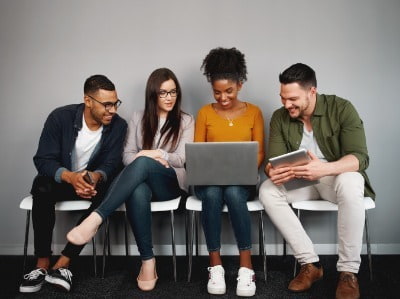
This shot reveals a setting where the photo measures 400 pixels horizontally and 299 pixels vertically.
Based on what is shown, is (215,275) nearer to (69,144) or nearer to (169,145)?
(169,145)

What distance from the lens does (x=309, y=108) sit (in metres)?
2.50

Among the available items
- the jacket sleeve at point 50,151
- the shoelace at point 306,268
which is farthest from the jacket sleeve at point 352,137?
the jacket sleeve at point 50,151

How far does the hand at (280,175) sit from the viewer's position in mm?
2268

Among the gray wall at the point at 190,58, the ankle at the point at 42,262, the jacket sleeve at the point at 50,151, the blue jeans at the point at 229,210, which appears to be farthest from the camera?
the gray wall at the point at 190,58

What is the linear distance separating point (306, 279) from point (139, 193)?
94 centimetres

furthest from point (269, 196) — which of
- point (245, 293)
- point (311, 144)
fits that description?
point (245, 293)

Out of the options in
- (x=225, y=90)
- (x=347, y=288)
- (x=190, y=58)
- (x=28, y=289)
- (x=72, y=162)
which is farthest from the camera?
(x=190, y=58)

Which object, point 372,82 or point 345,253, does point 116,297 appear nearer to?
point 345,253

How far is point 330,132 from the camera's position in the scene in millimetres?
2473

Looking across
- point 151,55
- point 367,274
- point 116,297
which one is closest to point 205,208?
point 116,297

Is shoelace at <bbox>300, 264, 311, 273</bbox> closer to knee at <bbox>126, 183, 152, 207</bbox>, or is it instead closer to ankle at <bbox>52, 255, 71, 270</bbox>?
knee at <bbox>126, 183, 152, 207</bbox>

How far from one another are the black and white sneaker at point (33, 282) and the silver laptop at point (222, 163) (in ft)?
3.03

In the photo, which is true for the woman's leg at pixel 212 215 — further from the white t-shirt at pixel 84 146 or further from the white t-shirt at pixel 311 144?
the white t-shirt at pixel 84 146

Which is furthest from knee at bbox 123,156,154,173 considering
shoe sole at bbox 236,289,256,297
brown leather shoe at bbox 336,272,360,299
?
brown leather shoe at bbox 336,272,360,299
